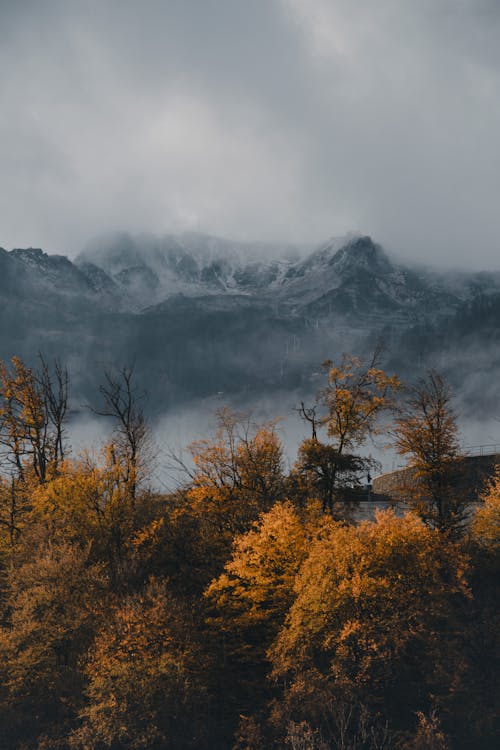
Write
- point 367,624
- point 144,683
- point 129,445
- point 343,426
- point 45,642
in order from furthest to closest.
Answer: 1. point 129,445
2. point 343,426
3. point 45,642
4. point 367,624
5. point 144,683

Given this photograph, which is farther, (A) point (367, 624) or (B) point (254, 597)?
(B) point (254, 597)

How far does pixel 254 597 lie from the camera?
38719 millimetres

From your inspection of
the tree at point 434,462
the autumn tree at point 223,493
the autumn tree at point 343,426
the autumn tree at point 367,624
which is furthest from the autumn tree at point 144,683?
the tree at point 434,462

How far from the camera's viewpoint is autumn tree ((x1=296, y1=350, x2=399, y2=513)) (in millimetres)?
47156

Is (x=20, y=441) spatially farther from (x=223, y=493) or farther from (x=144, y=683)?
(x=144, y=683)

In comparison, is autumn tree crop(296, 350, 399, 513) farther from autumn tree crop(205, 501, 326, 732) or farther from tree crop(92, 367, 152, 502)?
tree crop(92, 367, 152, 502)

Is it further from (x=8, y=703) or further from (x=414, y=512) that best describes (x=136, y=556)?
(x=414, y=512)

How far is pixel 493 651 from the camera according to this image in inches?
1578

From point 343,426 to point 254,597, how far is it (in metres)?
15.7

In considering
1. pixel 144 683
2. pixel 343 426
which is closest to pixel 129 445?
pixel 343 426

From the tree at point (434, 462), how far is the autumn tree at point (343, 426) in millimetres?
2515

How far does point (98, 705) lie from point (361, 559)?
17922mm

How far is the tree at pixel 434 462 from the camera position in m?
44.4

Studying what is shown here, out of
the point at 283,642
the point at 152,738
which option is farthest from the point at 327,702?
the point at 152,738
